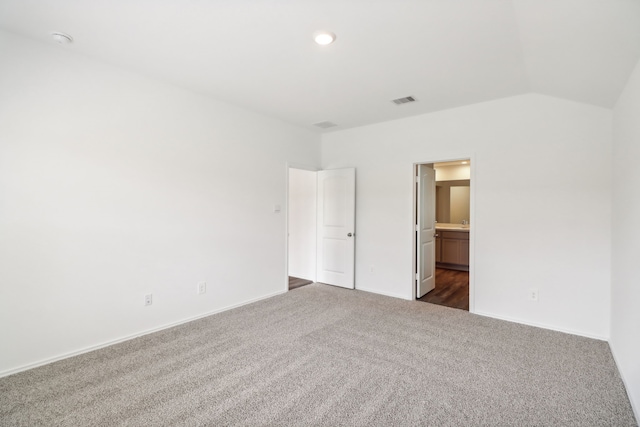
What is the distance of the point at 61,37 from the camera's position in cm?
244

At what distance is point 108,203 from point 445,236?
243 inches

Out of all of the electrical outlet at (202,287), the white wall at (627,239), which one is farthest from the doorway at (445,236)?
the electrical outlet at (202,287)

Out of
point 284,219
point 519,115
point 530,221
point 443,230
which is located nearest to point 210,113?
point 284,219

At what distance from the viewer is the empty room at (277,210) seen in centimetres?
209

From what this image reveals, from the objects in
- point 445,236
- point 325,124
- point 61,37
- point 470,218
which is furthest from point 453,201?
point 61,37

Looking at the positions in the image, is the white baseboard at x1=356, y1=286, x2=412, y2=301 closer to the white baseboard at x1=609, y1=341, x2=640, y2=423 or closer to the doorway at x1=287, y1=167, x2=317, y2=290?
the doorway at x1=287, y1=167, x2=317, y2=290

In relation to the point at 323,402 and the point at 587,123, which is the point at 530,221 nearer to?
the point at 587,123

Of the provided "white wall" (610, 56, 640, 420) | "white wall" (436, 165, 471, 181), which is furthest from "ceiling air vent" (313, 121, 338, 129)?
"white wall" (436, 165, 471, 181)

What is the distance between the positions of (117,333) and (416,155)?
424 centimetres

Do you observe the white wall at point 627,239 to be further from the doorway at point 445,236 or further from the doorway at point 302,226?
the doorway at point 302,226

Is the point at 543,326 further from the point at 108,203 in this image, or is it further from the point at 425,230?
the point at 108,203

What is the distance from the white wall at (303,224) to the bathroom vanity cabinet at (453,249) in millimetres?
3073

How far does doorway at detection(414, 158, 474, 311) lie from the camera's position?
451 centimetres

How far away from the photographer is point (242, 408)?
2.03 m
